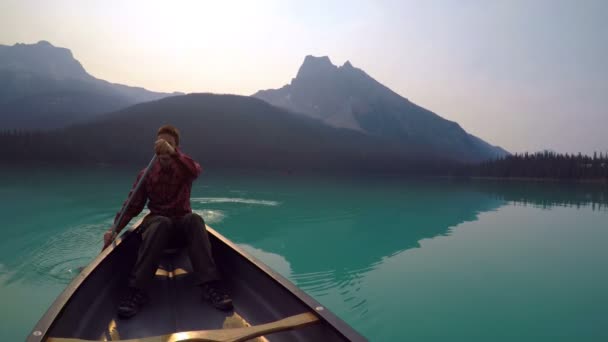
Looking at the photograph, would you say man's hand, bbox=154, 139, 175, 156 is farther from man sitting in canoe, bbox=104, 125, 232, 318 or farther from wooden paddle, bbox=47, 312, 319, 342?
wooden paddle, bbox=47, 312, 319, 342

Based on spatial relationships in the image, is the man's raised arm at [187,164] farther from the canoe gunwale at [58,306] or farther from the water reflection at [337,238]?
the water reflection at [337,238]

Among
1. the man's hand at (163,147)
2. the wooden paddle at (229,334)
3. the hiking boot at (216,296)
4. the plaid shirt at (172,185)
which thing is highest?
the man's hand at (163,147)

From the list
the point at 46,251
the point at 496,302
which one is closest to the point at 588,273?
the point at 496,302

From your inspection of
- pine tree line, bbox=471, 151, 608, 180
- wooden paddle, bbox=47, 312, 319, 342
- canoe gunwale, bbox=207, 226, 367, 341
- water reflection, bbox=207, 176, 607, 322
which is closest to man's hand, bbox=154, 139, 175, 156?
canoe gunwale, bbox=207, 226, 367, 341

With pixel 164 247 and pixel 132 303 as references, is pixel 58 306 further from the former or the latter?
pixel 164 247

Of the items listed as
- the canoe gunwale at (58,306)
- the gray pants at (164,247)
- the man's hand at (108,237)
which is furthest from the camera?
the man's hand at (108,237)

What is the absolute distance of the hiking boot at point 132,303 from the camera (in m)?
3.32

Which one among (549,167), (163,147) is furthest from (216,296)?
(549,167)

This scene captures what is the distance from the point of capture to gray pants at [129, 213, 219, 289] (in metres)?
3.54

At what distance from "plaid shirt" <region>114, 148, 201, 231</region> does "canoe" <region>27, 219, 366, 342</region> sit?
2.12 ft

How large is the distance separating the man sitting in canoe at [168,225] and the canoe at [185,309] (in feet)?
0.53

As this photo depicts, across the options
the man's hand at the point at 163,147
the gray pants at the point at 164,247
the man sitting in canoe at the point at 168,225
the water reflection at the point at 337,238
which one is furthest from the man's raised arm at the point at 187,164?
the water reflection at the point at 337,238

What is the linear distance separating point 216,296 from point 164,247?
0.80 meters

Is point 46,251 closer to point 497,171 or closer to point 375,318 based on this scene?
point 375,318
